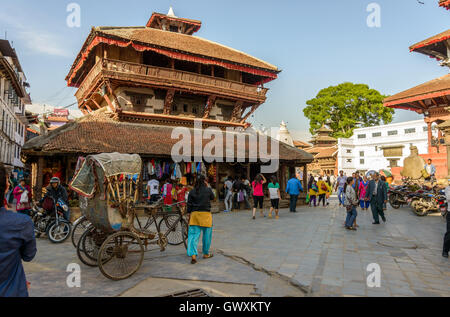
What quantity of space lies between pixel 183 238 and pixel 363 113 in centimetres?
4575

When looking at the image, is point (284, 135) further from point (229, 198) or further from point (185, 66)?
point (229, 198)

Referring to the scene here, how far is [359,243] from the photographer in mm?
8125

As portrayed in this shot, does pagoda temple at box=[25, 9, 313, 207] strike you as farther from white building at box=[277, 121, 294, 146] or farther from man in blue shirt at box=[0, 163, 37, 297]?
white building at box=[277, 121, 294, 146]

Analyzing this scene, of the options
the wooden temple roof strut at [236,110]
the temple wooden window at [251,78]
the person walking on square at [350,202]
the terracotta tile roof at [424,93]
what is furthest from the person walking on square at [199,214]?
the terracotta tile roof at [424,93]

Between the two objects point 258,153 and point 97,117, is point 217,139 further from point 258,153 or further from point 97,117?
point 97,117

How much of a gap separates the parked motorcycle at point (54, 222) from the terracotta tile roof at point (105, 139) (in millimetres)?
4166

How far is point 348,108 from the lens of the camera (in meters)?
47.0

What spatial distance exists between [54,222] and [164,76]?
12.2m

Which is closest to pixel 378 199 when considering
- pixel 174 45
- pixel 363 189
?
pixel 363 189

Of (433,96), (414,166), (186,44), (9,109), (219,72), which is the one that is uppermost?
(186,44)

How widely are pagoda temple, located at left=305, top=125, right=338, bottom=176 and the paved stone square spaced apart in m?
31.6

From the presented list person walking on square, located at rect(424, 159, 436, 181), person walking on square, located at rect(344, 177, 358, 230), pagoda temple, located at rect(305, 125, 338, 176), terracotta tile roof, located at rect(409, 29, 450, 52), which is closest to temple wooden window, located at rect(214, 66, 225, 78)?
person walking on square, located at rect(424, 159, 436, 181)
